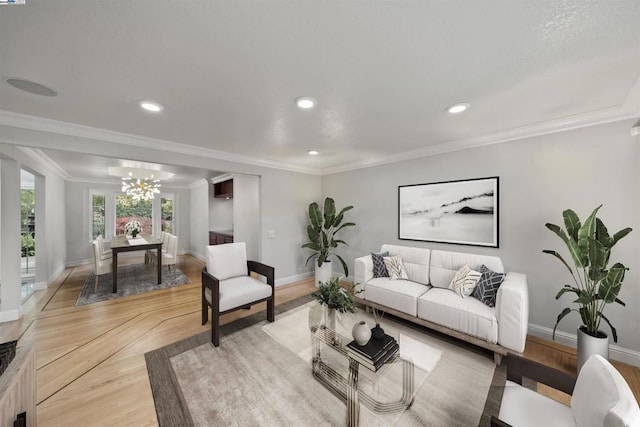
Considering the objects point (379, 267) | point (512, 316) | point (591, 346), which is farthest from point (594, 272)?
point (379, 267)

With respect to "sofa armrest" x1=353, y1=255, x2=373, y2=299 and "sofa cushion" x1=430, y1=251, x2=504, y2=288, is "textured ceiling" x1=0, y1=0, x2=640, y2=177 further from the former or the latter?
"sofa armrest" x1=353, y1=255, x2=373, y2=299

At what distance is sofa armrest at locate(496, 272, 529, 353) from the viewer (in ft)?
6.84

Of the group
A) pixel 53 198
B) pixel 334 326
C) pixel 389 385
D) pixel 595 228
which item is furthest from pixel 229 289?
pixel 53 198

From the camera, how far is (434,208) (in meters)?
3.49

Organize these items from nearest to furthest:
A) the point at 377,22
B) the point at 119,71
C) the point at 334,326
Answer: the point at 377,22 < the point at 119,71 < the point at 334,326

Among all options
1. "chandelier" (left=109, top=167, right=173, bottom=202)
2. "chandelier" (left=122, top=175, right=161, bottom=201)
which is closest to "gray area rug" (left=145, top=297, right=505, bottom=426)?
"chandelier" (left=109, top=167, right=173, bottom=202)

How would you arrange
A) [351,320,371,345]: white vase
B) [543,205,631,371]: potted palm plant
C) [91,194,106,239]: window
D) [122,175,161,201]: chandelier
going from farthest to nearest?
[91,194,106,239]: window
[122,175,161,201]: chandelier
[543,205,631,371]: potted palm plant
[351,320,371,345]: white vase

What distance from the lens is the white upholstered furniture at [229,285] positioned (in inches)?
102

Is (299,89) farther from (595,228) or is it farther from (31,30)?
(595,228)

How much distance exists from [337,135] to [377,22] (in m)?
1.76

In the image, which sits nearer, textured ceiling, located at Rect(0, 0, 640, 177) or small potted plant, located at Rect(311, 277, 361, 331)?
textured ceiling, located at Rect(0, 0, 640, 177)

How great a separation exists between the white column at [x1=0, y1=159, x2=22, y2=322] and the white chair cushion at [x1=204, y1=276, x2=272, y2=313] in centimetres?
263

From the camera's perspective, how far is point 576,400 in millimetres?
1117

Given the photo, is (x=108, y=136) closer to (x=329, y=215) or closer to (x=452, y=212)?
(x=329, y=215)
